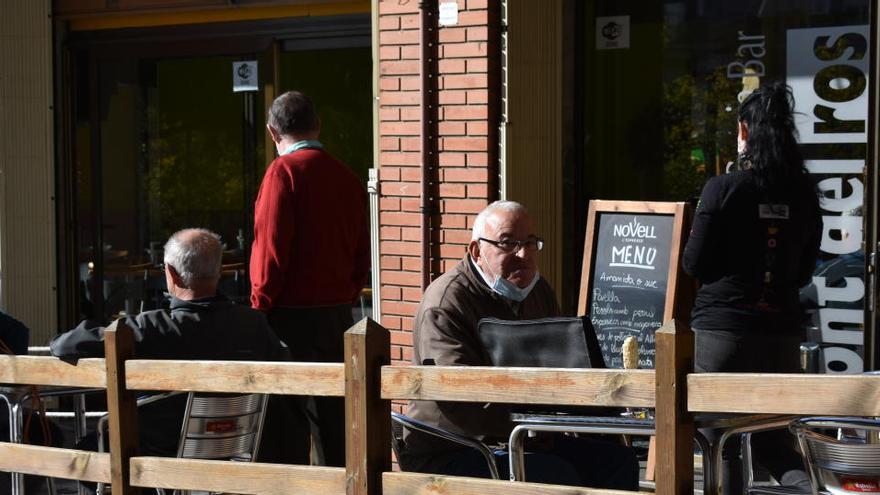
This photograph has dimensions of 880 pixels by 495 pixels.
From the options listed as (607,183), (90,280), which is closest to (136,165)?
(90,280)

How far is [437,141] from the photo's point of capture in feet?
23.7

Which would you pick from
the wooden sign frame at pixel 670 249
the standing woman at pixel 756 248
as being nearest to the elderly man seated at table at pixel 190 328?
the standing woman at pixel 756 248

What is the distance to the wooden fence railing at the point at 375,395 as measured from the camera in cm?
344

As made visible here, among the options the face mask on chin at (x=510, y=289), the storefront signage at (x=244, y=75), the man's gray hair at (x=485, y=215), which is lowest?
the face mask on chin at (x=510, y=289)

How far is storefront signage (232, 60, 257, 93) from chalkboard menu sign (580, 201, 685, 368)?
111 inches

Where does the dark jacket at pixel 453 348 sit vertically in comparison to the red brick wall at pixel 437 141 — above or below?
below

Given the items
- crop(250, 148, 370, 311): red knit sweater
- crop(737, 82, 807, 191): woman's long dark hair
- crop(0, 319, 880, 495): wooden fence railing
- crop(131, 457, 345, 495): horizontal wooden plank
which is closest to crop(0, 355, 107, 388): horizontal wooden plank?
crop(0, 319, 880, 495): wooden fence railing

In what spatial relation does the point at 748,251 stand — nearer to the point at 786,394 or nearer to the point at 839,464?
the point at 839,464

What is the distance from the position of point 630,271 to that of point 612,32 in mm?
1551

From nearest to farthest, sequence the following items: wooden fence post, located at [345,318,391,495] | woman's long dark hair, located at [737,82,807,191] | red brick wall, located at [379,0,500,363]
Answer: wooden fence post, located at [345,318,391,495], woman's long dark hair, located at [737,82,807,191], red brick wall, located at [379,0,500,363]

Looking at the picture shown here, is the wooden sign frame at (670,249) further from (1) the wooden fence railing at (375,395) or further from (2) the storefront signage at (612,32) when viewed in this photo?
(1) the wooden fence railing at (375,395)

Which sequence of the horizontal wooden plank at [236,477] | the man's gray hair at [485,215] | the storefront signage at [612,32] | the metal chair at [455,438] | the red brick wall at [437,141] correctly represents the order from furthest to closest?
1. the storefront signage at [612,32]
2. the red brick wall at [437,141]
3. the man's gray hair at [485,215]
4. the metal chair at [455,438]
5. the horizontal wooden plank at [236,477]

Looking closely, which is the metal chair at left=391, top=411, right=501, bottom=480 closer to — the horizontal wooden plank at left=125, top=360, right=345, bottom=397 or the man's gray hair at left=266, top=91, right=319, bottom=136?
the horizontal wooden plank at left=125, top=360, right=345, bottom=397

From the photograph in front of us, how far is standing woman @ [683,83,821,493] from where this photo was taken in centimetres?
514
